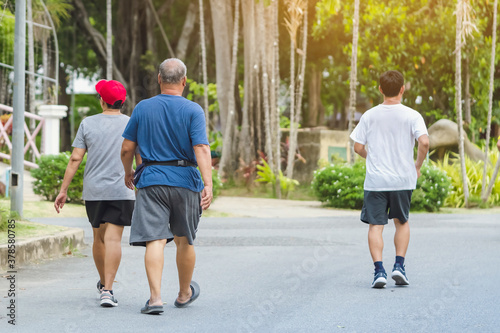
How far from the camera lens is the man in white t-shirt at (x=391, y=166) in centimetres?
775

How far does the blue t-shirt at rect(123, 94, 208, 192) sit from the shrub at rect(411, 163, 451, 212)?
12.5m

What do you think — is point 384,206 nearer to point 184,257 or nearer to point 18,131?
point 184,257

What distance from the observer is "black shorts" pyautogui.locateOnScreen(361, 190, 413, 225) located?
25.5ft

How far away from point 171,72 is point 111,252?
139cm

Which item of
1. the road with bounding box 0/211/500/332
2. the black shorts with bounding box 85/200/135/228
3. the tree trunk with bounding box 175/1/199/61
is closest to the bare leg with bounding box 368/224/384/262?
the road with bounding box 0/211/500/332

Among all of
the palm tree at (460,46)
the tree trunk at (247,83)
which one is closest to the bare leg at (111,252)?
the palm tree at (460,46)

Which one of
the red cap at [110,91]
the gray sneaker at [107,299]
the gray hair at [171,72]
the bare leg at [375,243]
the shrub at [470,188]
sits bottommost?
the shrub at [470,188]

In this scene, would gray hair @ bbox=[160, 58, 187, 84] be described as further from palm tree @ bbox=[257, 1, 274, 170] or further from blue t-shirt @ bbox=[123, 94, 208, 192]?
palm tree @ bbox=[257, 1, 274, 170]

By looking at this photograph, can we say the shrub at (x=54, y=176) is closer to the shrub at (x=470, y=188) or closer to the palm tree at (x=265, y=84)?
the palm tree at (x=265, y=84)

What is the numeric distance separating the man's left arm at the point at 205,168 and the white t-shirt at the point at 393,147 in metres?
2.11

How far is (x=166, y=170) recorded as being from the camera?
20.2ft

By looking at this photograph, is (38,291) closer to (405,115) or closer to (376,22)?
(405,115)

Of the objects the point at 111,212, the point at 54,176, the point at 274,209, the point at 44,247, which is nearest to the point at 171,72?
the point at 111,212

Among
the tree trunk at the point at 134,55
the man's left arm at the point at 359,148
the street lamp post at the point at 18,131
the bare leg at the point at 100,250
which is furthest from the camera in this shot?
the tree trunk at the point at 134,55
